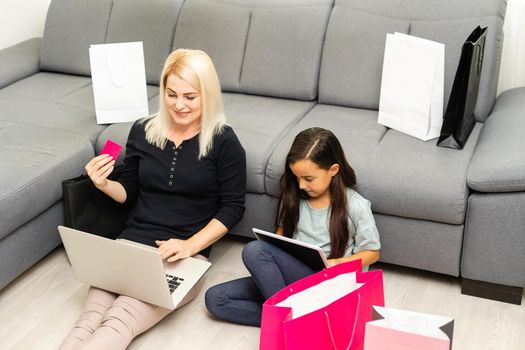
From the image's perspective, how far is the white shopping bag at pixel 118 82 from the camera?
8.90ft

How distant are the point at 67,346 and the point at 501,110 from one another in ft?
5.75

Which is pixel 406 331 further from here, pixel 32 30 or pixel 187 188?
pixel 32 30

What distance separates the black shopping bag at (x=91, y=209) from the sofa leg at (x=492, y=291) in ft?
3.94

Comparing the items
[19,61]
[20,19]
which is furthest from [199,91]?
[20,19]

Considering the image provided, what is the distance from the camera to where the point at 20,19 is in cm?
362

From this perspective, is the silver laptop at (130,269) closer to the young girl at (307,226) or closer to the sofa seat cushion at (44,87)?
the young girl at (307,226)

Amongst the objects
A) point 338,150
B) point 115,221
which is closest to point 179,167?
point 115,221

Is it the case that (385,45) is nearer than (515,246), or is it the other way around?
(515,246)

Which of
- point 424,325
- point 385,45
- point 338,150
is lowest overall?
point 424,325

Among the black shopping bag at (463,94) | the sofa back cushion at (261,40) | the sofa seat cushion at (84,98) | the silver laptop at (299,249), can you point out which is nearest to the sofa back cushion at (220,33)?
the sofa back cushion at (261,40)

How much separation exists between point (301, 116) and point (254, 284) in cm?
83

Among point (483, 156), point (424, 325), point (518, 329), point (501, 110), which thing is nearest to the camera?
point (424, 325)

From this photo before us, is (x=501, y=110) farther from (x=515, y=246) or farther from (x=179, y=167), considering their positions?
(x=179, y=167)

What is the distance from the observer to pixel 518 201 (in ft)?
6.90
